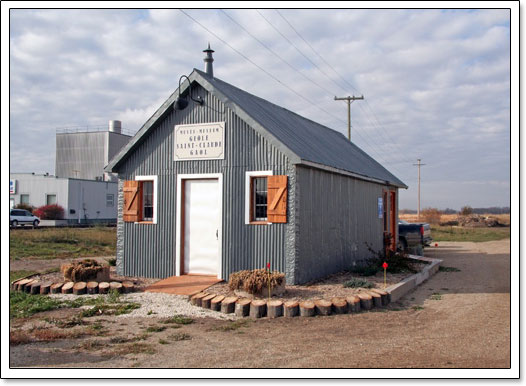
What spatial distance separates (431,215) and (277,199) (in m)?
59.1

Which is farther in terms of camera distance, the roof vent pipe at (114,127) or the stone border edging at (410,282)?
the roof vent pipe at (114,127)

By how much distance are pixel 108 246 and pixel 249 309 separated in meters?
16.7

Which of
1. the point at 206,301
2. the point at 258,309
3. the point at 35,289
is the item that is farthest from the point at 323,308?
the point at 35,289

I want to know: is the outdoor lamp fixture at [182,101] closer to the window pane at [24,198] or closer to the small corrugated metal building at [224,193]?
the small corrugated metal building at [224,193]

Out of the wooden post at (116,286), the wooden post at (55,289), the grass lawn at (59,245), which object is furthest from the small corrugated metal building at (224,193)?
the grass lawn at (59,245)

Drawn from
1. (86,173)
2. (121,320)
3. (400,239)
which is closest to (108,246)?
(400,239)

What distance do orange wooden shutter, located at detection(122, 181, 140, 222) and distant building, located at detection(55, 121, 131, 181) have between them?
4450cm

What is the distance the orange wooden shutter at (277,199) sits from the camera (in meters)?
11.5

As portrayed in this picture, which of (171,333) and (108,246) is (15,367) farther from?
(108,246)

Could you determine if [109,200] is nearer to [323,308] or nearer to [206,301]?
[206,301]

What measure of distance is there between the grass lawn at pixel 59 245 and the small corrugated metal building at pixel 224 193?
8041 millimetres

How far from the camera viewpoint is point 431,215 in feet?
218

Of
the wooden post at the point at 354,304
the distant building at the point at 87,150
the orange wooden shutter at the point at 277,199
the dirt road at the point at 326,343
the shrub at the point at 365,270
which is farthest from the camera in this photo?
the distant building at the point at 87,150

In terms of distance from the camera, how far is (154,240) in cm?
1322
